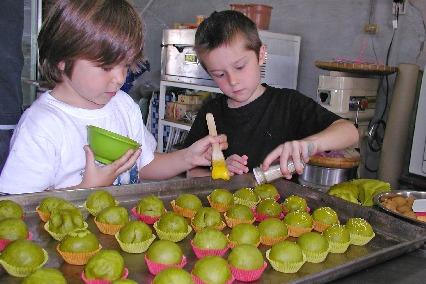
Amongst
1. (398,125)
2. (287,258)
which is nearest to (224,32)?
(287,258)

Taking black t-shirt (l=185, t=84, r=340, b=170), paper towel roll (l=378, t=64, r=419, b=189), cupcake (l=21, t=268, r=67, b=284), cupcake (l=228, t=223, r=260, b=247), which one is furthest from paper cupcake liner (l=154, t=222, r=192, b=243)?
paper towel roll (l=378, t=64, r=419, b=189)

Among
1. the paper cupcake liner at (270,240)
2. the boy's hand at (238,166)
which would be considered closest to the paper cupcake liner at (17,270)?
the paper cupcake liner at (270,240)

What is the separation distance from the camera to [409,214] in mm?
1265

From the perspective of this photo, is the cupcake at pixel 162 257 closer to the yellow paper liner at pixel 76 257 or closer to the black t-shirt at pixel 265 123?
the yellow paper liner at pixel 76 257

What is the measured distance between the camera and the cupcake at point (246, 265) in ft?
2.95

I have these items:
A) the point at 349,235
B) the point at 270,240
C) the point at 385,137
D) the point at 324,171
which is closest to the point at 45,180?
the point at 270,240

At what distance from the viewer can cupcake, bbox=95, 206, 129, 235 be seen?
108 cm

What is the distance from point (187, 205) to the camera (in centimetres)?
122

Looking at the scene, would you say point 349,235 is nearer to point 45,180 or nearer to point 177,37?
point 45,180

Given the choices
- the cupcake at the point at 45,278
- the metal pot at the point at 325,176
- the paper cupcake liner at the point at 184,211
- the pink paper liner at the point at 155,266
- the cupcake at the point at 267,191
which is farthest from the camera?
the metal pot at the point at 325,176

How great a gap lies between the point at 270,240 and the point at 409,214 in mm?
438

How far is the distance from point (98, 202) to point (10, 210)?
206 millimetres

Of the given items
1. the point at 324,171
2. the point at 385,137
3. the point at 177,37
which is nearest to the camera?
the point at 324,171

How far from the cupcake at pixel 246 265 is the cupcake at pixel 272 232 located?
0.57 ft
